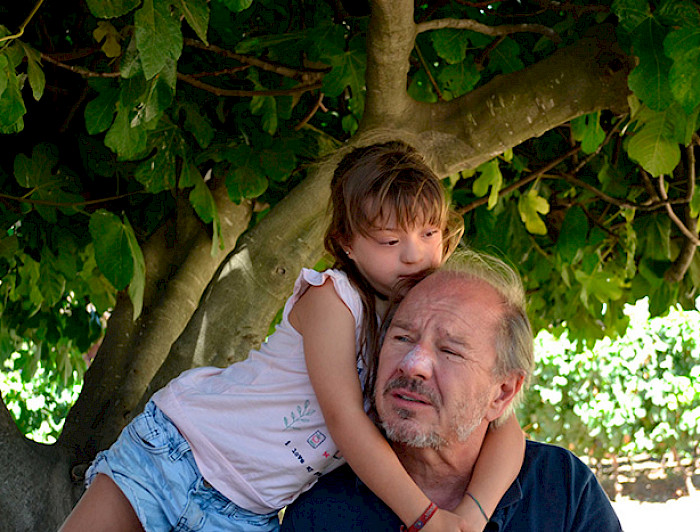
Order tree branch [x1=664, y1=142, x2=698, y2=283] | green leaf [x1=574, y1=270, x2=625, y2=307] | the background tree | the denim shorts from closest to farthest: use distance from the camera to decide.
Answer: the denim shorts → the background tree → tree branch [x1=664, y1=142, x2=698, y2=283] → green leaf [x1=574, y1=270, x2=625, y2=307]

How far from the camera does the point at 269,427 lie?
1954 millimetres

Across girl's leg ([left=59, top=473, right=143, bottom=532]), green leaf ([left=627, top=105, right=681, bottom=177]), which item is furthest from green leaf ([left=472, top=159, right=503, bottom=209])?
girl's leg ([left=59, top=473, right=143, bottom=532])

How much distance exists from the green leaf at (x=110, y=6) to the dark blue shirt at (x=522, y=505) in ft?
3.67

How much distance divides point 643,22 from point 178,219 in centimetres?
171

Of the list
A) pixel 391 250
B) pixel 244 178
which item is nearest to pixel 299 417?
pixel 391 250

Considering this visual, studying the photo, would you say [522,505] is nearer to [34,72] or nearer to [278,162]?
[278,162]

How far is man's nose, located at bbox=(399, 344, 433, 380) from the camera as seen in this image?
183cm

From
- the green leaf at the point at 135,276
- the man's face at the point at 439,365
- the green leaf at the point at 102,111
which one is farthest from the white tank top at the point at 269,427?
the green leaf at the point at 102,111

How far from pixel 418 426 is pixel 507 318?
340 mm

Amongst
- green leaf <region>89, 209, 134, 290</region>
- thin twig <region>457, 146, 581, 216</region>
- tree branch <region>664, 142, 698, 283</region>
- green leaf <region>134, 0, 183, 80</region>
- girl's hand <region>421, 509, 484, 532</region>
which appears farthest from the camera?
thin twig <region>457, 146, 581, 216</region>

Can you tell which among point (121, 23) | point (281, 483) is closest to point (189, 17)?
point (121, 23)

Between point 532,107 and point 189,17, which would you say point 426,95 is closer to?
point 532,107

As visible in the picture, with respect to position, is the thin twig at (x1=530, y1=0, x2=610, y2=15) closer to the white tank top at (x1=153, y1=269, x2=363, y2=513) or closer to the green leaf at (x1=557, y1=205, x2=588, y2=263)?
the green leaf at (x1=557, y1=205, x2=588, y2=263)

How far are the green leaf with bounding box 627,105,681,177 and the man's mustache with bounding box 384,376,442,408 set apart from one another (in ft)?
3.80
